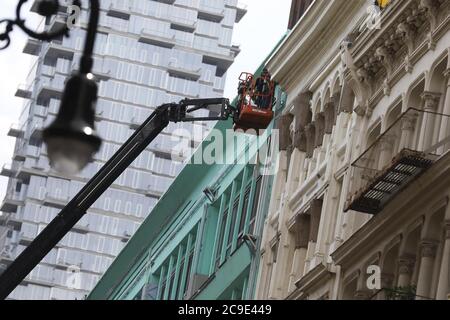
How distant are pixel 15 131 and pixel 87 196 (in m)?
145

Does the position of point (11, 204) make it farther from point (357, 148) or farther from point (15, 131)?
point (357, 148)

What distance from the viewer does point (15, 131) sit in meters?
194

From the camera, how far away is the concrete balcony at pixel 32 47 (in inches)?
7564

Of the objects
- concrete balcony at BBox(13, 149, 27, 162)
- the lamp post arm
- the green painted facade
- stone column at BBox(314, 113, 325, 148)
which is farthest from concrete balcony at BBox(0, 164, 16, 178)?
the lamp post arm

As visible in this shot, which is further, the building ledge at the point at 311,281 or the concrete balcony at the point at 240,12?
the concrete balcony at the point at 240,12

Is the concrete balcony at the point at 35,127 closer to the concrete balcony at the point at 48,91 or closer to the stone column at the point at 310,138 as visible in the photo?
the concrete balcony at the point at 48,91

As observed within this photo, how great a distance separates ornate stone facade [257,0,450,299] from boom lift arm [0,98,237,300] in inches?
121

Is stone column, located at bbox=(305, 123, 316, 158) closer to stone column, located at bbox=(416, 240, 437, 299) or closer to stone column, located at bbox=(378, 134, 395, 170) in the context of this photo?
stone column, located at bbox=(378, 134, 395, 170)

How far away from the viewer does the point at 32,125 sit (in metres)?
188

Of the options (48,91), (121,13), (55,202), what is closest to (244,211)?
(55,202)

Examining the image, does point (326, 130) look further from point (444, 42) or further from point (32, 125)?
point (32, 125)

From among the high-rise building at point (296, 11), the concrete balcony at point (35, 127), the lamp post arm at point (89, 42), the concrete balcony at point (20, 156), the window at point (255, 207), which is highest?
the concrete balcony at point (35, 127)

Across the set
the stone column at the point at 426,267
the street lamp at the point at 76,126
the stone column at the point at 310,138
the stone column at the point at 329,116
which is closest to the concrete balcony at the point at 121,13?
the stone column at the point at 310,138

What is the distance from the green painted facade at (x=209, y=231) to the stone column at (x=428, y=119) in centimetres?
1527
